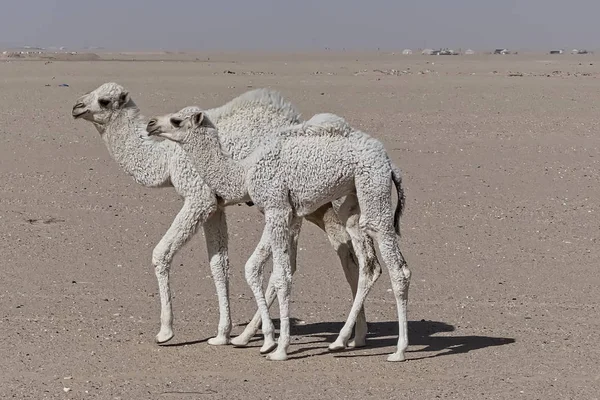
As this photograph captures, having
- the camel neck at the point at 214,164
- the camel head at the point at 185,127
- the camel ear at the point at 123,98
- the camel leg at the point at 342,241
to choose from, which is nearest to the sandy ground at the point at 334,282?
the camel leg at the point at 342,241

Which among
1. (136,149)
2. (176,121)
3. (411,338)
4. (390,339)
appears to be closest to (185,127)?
(176,121)

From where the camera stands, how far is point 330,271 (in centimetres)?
1291

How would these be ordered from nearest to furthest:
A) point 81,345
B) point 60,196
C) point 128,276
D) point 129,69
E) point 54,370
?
point 54,370 → point 81,345 → point 128,276 → point 60,196 → point 129,69

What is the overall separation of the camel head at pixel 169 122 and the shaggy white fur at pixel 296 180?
3cm

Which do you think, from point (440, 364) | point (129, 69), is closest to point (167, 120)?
point (440, 364)

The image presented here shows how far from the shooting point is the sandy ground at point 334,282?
885 cm

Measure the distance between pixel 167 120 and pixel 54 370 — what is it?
6.98 ft

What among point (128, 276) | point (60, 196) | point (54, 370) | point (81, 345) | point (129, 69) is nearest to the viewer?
point (54, 370)

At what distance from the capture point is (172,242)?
31.7ft

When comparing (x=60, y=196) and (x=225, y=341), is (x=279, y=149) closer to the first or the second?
(x=225, y=341)

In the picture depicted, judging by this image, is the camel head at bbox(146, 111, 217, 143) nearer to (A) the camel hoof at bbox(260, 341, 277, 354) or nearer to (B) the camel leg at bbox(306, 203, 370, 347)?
(B) the camel leg at bbox(306, 203, 370, 347)

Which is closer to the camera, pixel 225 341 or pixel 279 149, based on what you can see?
pixel 279 149

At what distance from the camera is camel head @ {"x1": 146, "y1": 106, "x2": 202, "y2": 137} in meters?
9.23

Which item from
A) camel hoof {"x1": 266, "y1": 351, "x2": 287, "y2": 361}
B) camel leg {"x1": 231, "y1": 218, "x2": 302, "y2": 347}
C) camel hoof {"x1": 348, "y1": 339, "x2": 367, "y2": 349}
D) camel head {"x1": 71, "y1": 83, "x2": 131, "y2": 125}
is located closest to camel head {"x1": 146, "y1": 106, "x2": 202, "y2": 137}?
camel head {"x1": 71, "y1": 83, "x2": 131, "y2": 125}
